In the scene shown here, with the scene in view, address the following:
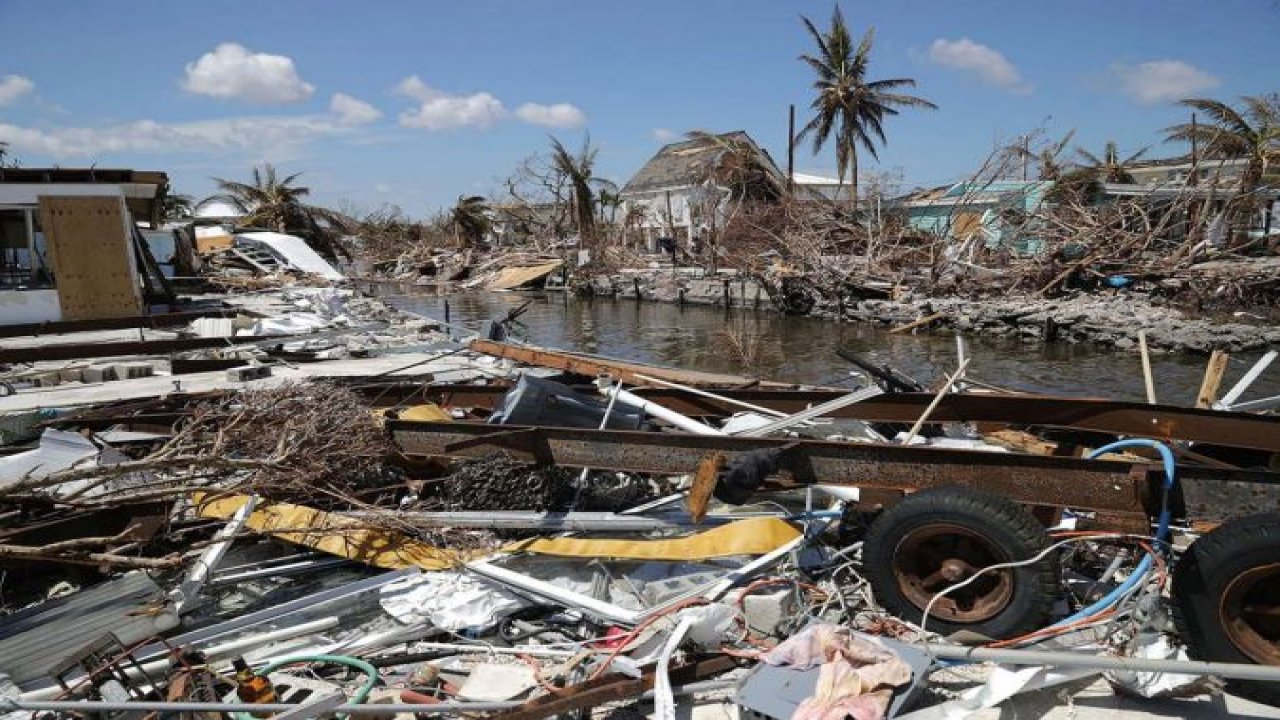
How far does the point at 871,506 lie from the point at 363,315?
54.4 feet

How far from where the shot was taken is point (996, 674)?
3219mm

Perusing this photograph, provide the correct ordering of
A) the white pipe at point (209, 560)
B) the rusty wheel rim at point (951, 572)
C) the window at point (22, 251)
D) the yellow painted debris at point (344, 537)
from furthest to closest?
the window at point (22, 251) → the yellow painted debris at point (344, 537) → the white pipe at point (209, 560) → the rusty wheel rim at point (951, 572)

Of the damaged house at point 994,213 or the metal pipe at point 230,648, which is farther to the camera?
the damaged house at point 994,213

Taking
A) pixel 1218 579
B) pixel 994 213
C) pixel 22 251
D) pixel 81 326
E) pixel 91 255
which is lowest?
pixel 1218 579

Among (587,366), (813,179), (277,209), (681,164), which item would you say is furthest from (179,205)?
(587,366)

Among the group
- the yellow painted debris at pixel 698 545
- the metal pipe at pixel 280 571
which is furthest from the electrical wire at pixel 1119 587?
the metal pipe at pixel 280 571

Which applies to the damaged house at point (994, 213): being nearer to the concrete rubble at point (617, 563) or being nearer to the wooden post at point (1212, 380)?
the wooden post at point (1212, 380)

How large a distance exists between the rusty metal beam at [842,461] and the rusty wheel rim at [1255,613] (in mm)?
572

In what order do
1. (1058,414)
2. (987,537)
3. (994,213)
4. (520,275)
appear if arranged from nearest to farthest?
(987,537) → (1058,414) → (994,213) → (520,275)

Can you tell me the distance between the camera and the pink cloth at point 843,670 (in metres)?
2.99

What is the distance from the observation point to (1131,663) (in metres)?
2.97

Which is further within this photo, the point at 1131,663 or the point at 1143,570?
the point at 1143,570

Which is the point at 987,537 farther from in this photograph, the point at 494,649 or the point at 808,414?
the point at 494,649

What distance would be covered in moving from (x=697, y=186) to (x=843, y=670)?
141 feet
